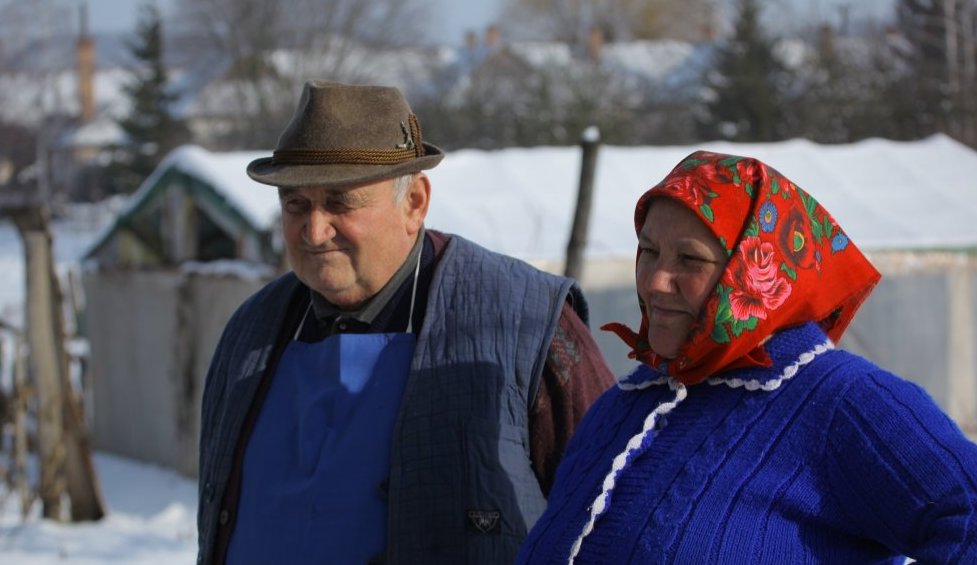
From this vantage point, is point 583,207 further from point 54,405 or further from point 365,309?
point 365,309

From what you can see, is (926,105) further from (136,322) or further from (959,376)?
(136,322)

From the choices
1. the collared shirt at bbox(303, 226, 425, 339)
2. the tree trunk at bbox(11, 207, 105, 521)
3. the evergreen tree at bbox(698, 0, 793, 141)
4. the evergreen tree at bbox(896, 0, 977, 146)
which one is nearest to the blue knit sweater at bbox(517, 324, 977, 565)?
the collared shirt at bbox(303, 226, 425, 339)

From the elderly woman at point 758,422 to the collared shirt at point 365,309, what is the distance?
0.81 m

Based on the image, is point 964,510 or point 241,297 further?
point 241,297

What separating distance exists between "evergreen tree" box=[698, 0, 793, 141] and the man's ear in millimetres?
24424

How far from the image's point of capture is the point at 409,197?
112 inches

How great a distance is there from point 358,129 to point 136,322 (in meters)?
8.30

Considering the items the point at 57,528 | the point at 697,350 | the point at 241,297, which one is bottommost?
the point at 57,528

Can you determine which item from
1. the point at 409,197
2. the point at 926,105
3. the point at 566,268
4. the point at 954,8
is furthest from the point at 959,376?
the point at 954,8

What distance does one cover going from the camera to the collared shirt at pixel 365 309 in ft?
9.21

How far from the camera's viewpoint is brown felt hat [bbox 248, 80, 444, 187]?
2721 millimetres

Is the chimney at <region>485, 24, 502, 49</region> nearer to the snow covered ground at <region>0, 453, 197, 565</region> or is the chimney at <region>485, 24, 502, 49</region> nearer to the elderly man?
the snow covered ground at <region>0, 453, 197, 565</region>

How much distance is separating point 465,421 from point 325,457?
33 cm

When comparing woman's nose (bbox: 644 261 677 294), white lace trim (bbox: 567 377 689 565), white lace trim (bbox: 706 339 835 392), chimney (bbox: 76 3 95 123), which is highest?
woman's nose (bbox: 644 261 677 294)
